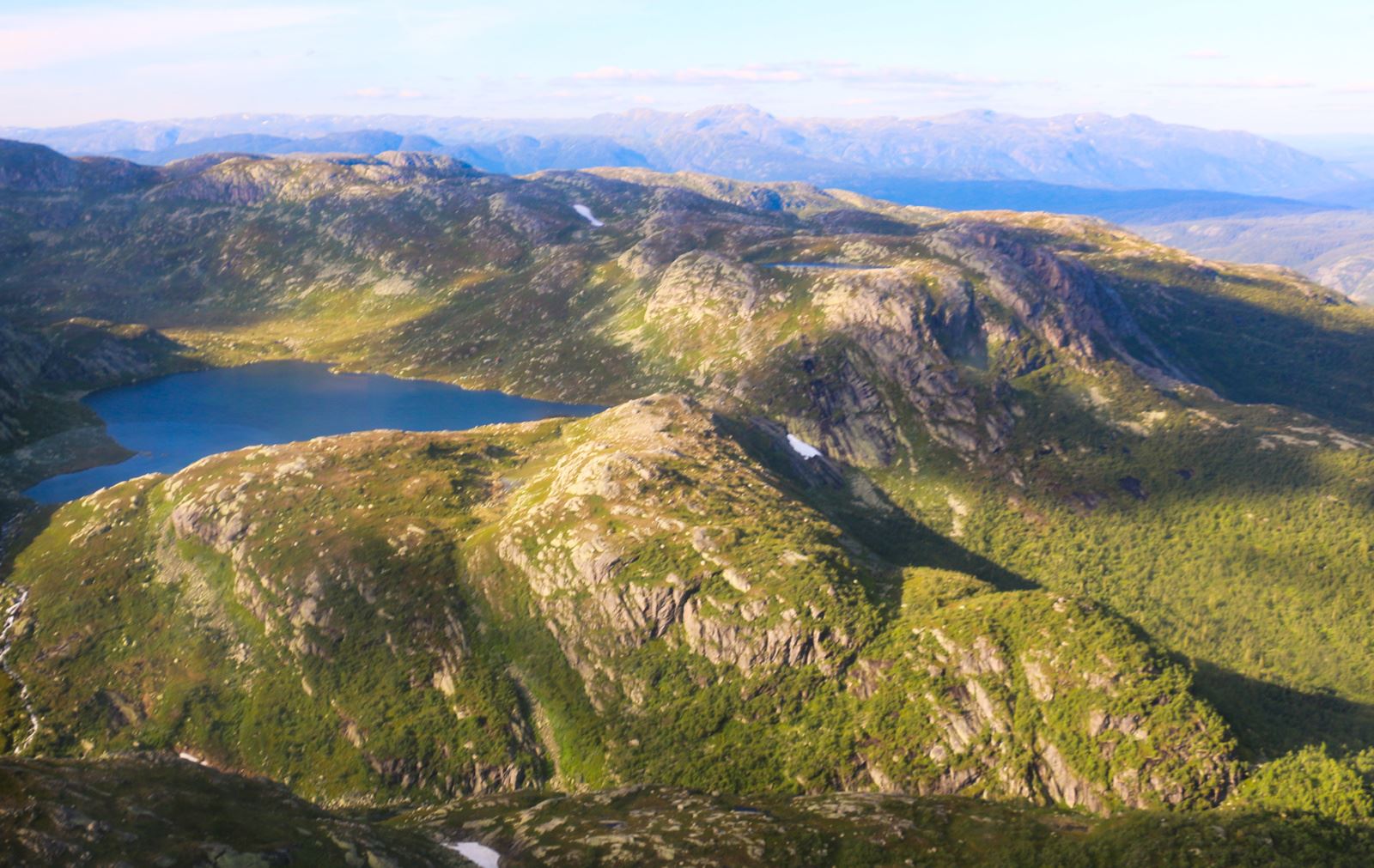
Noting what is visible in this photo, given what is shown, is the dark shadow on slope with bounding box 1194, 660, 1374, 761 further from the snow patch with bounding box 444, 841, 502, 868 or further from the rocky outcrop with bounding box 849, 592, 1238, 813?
the snow patch with bounding box 444, 841, 502, 868

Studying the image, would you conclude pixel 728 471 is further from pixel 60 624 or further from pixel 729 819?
pixel 60 624

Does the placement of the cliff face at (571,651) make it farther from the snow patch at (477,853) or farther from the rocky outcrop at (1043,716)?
the snow patch at (477,853)

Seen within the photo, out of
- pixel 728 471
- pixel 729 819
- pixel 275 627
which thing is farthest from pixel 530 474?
pixel 729 819

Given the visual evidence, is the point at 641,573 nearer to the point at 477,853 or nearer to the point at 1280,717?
the point at 477,853

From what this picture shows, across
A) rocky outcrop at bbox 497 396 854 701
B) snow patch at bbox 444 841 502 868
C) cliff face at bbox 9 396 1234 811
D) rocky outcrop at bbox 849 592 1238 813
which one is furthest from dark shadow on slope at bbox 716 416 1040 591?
A: snow patch at bbox 444 841 502 868

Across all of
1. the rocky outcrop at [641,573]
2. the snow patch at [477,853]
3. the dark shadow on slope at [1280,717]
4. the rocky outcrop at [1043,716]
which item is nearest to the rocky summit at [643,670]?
the rocky outcrop at [1043,716]

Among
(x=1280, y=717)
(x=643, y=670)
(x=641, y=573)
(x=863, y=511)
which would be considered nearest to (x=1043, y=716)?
(x=1280, y=717)
